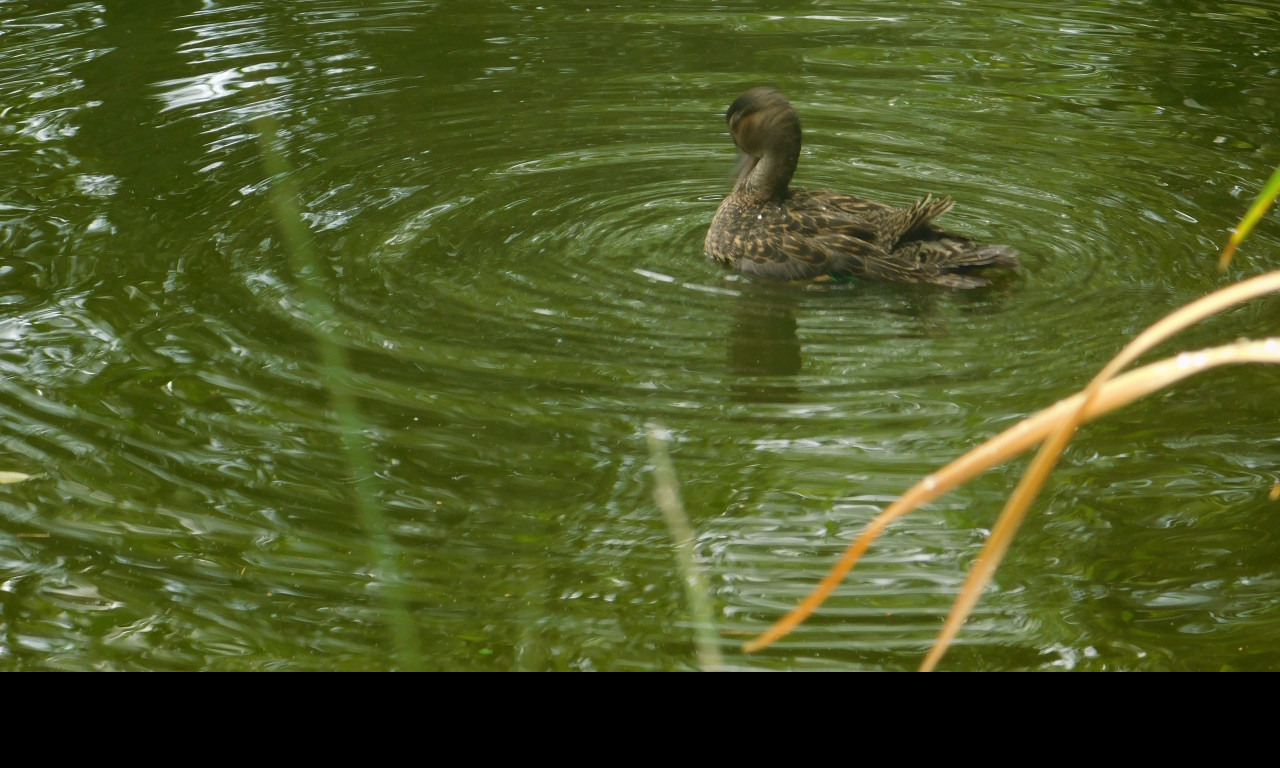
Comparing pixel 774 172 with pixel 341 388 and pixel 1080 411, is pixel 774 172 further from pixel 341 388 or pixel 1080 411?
pixel 1080 411

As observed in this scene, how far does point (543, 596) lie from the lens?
3.53m

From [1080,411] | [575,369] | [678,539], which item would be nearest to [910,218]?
[575,369]

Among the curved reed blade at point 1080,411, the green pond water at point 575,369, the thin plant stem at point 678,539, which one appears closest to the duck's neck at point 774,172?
the green pond water at point 575,369

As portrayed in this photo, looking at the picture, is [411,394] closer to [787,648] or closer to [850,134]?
[787,648]

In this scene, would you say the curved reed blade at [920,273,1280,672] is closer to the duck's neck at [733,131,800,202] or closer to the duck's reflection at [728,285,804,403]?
the duck's reflection at [728,285,804,403]

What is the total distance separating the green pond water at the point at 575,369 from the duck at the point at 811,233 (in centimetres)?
14

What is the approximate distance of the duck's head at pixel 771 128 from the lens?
6027mm

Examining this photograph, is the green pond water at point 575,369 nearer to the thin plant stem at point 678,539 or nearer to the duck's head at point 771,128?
the thin plant stem at point 678,539

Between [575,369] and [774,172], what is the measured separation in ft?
5.97

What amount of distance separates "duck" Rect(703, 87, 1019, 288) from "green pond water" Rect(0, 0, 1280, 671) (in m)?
0.14

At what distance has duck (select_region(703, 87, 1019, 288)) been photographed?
5672 millimetres

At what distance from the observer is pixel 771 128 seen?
605cm

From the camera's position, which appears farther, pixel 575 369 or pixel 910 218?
pixel 910 218

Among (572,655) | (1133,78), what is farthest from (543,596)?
(1133,78)
